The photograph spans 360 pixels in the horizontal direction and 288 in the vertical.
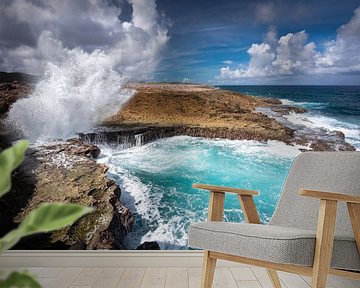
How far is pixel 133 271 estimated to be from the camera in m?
3.22

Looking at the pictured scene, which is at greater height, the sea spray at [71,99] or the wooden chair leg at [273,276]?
the sea spray at [71,99]

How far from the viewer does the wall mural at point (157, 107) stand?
3.39 m

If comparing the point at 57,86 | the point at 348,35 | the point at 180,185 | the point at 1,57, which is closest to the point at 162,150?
the point at 180,185

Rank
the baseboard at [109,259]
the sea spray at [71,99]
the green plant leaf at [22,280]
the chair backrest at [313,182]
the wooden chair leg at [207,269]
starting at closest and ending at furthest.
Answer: the green plant leaf at [22,280], the wooden chair leg at [207,269], the chair backrest at [313,182], the baseboard at [109,259], the sea spray at [71,99]

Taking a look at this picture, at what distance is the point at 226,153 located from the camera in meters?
3.54

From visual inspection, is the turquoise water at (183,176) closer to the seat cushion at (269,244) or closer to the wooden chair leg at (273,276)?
the wooden chair leg at (273,276)

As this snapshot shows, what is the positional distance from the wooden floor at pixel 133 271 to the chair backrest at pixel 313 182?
651 millimetres

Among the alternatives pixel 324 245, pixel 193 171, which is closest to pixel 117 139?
pixel 193 171

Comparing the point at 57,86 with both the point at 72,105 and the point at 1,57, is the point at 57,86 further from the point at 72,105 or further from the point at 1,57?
the point at 1,57

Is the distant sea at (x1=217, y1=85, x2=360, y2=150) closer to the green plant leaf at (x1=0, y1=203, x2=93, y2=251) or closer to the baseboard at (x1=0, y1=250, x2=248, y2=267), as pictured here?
the baseboard at (x1=0, y1=250, x2=248, y2=267)

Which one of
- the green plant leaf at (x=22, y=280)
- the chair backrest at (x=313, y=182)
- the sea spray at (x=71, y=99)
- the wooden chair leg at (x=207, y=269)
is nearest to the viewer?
the green plant leaf at (x=22, y=280)

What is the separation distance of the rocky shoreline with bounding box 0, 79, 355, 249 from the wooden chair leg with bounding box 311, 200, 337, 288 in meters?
1.62

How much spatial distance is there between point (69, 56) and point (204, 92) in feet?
3.49

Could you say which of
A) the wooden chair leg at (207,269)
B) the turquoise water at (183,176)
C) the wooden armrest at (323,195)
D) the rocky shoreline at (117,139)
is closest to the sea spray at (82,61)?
the rocky shoreline at (117,139)
